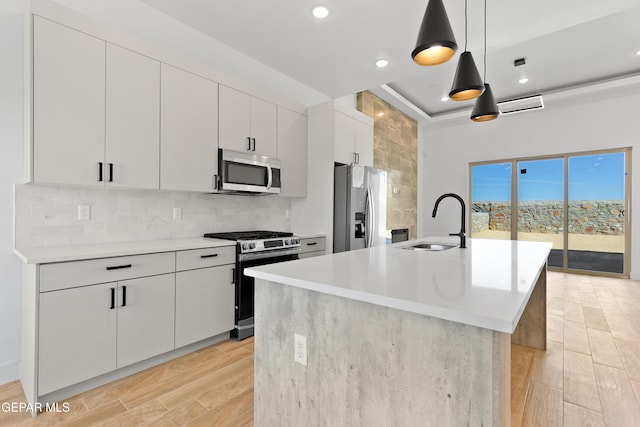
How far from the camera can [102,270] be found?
201cm

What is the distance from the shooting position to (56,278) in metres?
1.83

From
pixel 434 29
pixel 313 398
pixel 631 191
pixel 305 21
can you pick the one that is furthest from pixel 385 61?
pixel 631 191

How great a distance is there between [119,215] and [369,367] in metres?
2.41

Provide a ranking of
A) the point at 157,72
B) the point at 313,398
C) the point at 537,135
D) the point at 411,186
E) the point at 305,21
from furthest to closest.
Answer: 1. the point at 411,186
2. the point at 537,135
3. the point at 305,21
4. the point at 157,72
5. the point at 313,398

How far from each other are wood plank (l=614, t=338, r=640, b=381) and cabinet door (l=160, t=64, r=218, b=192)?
3.55m

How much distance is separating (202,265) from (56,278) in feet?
3.06

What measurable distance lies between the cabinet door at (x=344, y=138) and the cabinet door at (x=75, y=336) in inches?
109

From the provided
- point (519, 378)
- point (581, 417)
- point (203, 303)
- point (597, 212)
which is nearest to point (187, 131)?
point (203, 303)

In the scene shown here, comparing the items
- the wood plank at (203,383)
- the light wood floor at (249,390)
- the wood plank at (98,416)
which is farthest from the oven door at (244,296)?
the wood plank at (98,416)

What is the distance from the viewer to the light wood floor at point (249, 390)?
5.69 feet

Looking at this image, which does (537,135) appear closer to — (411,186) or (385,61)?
(411,186)

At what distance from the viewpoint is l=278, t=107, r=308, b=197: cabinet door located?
3643 mm

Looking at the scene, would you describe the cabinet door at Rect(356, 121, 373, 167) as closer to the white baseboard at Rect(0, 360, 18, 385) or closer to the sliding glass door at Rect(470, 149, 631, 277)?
the sliding glass door at Rect(470, 149, 631, 277)

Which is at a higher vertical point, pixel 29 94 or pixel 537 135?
pixel 537 135
